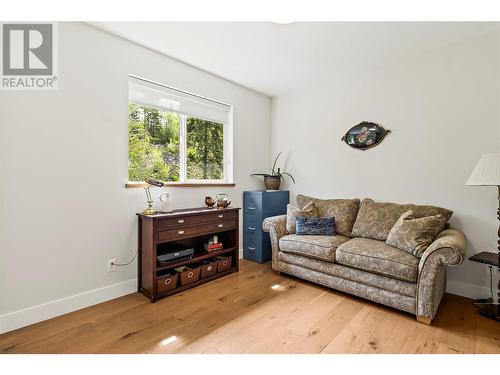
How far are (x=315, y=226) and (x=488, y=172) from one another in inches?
62.6

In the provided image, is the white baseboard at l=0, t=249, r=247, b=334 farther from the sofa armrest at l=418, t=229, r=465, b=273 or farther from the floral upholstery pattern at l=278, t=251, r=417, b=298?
the sofa armrest at l=418, t=229, r=465, b=273

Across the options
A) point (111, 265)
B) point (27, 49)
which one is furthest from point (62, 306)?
point (27, 49)

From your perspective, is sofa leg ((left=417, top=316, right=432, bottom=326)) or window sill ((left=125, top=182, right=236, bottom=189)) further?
window sill ((left=125, top=182, right=236, bottom=189))

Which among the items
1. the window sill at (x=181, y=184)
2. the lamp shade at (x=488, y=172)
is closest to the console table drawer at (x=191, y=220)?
the window sill at (x=181, y=184)

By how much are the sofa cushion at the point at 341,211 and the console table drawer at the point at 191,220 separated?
45.8 inches

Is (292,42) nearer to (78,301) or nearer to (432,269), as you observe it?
(432,269)

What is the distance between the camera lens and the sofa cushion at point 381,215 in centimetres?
255

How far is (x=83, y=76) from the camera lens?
221cm

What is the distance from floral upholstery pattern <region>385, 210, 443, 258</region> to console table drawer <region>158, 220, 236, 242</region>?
5.77 feet

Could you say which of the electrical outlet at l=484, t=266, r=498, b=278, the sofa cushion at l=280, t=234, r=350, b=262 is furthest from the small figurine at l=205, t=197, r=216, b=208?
the electrical outlet at l=484, t=266, r=498, b=278

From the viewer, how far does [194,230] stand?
272 centimetres

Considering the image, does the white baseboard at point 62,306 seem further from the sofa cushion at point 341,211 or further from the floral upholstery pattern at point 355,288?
the sofa cushion at point 341,211

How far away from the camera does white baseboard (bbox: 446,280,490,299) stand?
2407 millimetres
